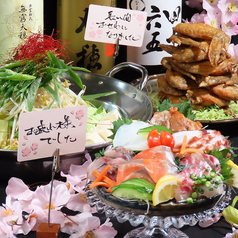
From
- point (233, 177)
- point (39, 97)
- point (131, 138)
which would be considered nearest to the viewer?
point (233, 177)

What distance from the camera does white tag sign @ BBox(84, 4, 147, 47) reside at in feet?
7.54

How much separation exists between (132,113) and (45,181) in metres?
0.64

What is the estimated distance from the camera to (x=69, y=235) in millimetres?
1387

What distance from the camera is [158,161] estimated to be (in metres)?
1.21

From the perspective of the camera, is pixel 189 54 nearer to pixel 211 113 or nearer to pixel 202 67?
pixel 202 67

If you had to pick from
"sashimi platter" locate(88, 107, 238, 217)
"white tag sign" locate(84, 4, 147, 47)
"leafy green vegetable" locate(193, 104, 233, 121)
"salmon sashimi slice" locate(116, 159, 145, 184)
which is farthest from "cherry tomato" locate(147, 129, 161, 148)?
"white tag sign" locate(84, 4, 147, 47)

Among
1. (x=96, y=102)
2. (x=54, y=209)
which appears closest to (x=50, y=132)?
(x=54, y=209)

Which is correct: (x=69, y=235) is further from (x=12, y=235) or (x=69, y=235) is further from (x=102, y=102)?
(x=102, y=102)

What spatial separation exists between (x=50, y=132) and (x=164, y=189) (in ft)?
1.59

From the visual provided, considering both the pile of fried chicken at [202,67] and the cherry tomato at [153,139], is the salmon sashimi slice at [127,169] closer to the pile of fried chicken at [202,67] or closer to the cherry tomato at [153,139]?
the cherry tomato at [153,139]

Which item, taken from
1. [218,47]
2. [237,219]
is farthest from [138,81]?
[237,219]

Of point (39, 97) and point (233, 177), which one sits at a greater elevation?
point (233, 177)

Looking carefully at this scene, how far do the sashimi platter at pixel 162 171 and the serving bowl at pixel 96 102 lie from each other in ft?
0.85

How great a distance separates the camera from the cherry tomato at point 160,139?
4.34 ft
